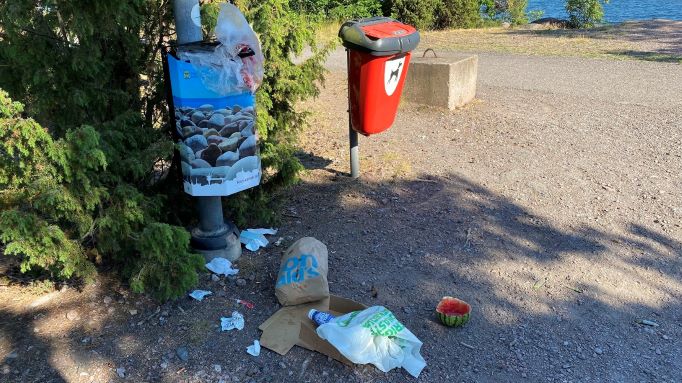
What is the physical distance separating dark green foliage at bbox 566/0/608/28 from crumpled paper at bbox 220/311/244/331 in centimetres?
1562

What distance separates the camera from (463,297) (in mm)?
3389

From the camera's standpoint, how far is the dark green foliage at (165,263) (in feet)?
9.74

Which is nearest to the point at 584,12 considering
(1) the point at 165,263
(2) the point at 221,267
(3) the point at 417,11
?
(3) the point at 417,11

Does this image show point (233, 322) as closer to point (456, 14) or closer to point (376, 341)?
point (376, 341)

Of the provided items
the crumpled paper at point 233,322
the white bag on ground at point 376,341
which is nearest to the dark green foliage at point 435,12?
the crumpled paper at point 233,322

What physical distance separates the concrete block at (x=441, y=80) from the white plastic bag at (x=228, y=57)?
4.00m

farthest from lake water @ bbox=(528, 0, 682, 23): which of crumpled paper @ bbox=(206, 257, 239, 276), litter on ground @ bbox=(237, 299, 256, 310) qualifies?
litter on ground @ bbox=(237, 299, 256, 310)

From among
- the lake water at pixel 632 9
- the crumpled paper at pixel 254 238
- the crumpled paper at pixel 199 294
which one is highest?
the crumpled paper at pixel 254 238

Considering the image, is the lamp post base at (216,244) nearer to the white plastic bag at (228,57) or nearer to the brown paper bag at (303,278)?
the brown paper bag at (303,278)

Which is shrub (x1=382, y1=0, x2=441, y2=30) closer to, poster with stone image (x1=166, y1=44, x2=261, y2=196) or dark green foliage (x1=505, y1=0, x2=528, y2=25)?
dark green foliage (x1=505, y1=0, x2=528, y2=25)

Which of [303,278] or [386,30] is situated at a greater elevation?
[386,30]

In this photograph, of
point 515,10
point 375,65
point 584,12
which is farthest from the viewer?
point 515,10

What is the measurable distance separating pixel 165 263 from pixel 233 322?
1.52ft

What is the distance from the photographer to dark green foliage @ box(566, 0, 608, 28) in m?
16.1
